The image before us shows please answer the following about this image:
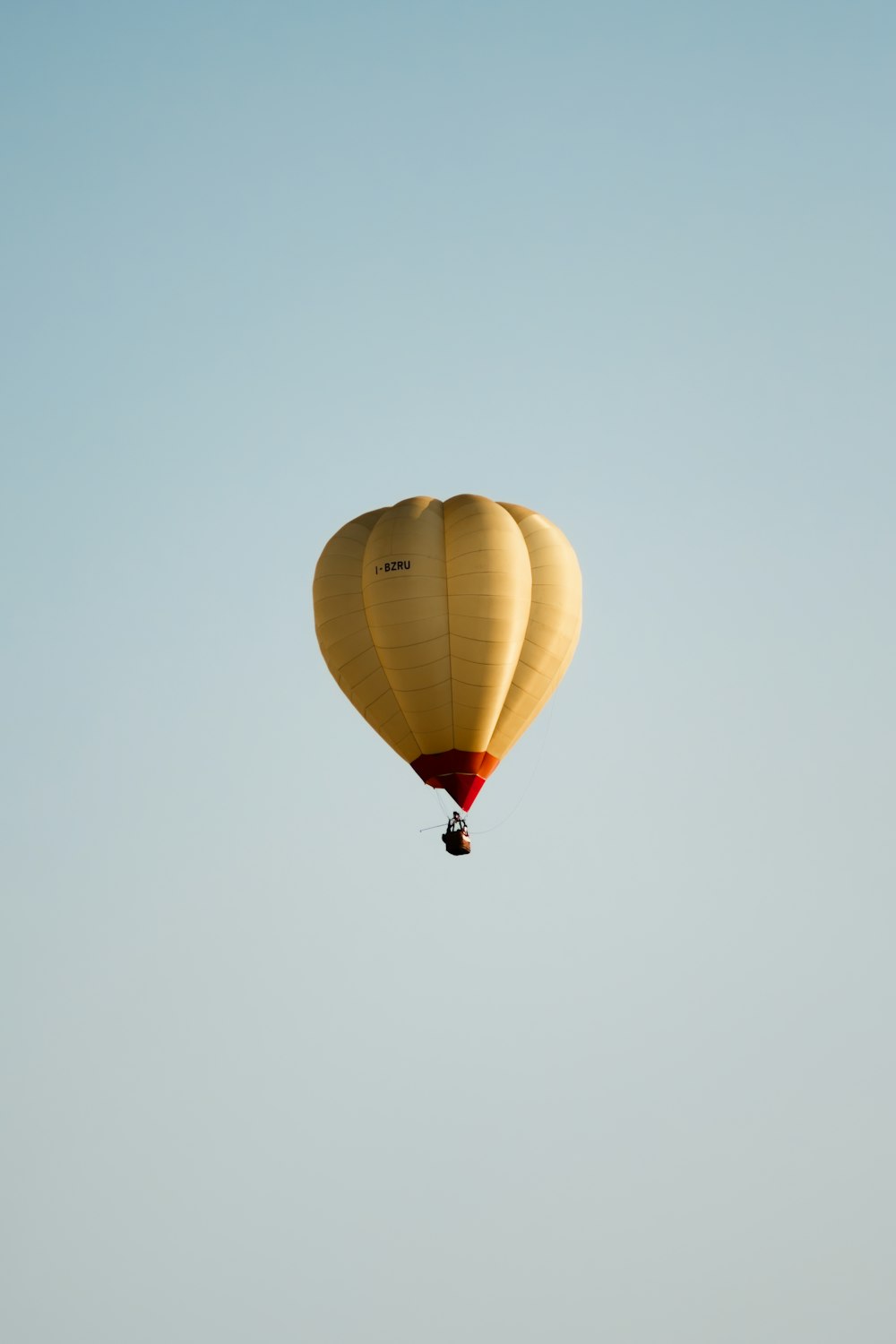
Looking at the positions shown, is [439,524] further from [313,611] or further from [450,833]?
[450,833]

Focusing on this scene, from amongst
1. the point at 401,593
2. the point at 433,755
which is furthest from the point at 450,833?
the point at 401,593

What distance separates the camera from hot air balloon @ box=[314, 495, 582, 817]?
2340 inches

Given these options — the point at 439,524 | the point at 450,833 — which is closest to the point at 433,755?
the point at 450,833

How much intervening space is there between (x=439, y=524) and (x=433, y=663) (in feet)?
12.1

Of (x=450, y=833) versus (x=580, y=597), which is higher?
(x=580, y=597)

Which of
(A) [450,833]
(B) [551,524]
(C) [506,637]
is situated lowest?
(A) [450,833]

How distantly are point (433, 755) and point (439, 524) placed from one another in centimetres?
586

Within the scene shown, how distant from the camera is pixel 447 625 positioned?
5938cm

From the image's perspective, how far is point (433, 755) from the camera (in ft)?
198

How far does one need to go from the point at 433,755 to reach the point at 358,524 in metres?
6.36

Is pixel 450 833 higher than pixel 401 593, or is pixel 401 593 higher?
pixel 401 593

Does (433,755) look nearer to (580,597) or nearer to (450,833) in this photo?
(450,833)

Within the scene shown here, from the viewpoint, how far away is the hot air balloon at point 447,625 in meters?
59.4

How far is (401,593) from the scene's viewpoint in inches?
2335
